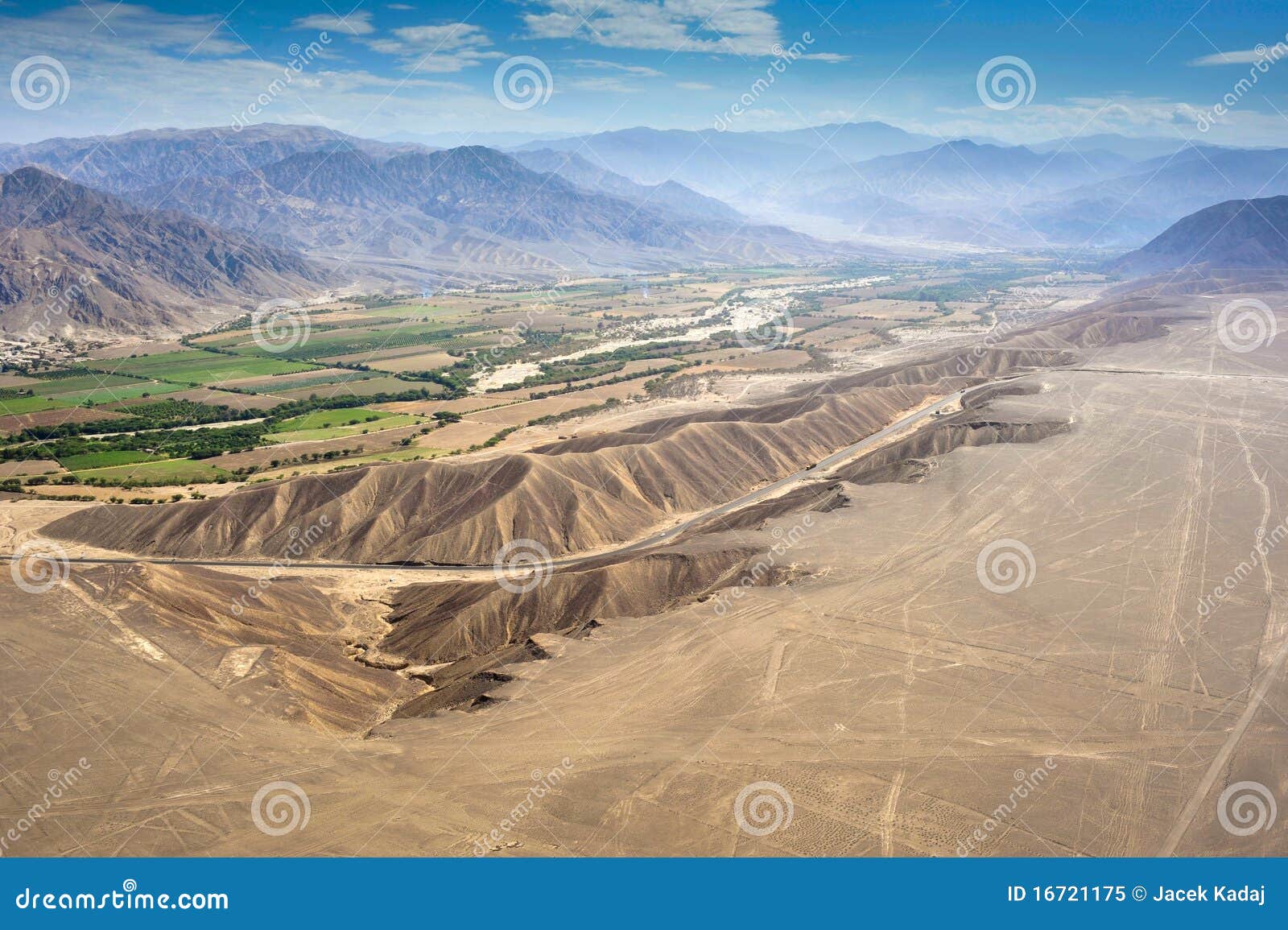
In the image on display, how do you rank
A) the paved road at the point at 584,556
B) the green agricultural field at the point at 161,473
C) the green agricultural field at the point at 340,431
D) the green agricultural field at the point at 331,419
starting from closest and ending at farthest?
the paved road at the point at 584,556 → the green agricultural field at the point at 161,473 → the green agricultural field at the point at 340,431 → the green agricultural field at the point at 331,419

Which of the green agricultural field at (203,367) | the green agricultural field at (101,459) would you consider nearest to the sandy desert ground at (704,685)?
the green agricultural field at (101,459)

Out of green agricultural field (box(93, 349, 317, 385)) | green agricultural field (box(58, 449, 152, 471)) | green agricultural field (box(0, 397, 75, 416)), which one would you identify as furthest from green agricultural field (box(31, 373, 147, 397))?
green agricultural field (box(58, 449, 152, 471))

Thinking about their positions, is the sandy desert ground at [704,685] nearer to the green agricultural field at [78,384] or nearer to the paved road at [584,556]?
the paved road at [584,556]

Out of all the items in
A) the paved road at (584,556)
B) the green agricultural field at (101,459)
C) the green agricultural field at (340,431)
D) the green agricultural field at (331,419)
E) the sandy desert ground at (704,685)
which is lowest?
the sandy desert ground at (704,685)

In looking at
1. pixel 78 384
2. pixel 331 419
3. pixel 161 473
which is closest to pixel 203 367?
pixel 78 384

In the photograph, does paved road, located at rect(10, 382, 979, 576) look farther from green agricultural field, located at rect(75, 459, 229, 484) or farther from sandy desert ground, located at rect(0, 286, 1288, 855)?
green agricultural field, located at rect(75, 459, 229, 484)

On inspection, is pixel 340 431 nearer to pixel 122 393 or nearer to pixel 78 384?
pixel 122 393

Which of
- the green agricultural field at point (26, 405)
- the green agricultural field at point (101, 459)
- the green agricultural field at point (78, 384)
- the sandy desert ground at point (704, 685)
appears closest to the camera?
the sandy desert ground at point (704, 685)

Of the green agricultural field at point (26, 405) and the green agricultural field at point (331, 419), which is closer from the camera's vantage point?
the green agricultural field at point (331, 419)
